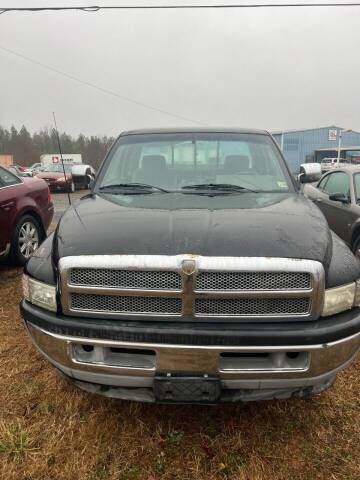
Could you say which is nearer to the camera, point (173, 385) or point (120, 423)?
point (173, 385)

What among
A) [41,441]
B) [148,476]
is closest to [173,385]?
[148,476]

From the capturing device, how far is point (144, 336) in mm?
2023

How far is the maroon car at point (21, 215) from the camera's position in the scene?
5.20 meters

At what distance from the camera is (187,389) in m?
2.05

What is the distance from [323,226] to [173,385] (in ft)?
4.26

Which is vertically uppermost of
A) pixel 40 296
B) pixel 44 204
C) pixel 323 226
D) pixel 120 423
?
pixel 323 226

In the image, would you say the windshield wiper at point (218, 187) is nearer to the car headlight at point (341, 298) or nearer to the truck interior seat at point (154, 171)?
the truck interior seat at point (154, 171)

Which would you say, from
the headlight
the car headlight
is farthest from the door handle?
the car headlight

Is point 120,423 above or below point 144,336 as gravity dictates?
below

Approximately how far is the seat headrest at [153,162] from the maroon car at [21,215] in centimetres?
247

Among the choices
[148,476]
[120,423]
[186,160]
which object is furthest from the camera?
[186,160]

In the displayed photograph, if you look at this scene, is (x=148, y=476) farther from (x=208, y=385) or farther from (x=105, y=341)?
(x=105, y=341)

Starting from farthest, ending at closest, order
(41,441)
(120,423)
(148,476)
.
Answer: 1. (120,423)
2. (41,441)
3. (148,476)

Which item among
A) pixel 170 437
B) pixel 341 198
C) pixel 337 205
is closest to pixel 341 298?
pixel 170 437
